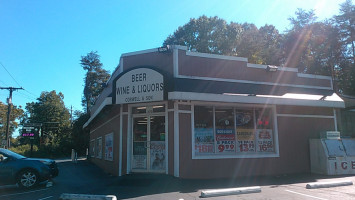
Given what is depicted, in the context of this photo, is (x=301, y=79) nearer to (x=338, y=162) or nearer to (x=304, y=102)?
(x=304, y=102)

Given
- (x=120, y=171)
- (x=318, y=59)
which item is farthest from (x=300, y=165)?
(x=318, y=59)

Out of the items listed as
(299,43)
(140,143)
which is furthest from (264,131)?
(299,43)

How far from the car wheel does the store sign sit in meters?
3.98

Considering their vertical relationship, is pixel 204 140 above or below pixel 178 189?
above

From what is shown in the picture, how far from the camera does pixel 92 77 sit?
57.2 metres

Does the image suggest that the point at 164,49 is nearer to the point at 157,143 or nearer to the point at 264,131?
the point at 157,143

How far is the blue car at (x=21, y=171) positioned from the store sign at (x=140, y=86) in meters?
3.72

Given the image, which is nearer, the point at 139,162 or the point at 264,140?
the point at 139,162

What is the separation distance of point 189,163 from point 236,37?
95.3ft

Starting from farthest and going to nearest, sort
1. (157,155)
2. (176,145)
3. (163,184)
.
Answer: (157,155) → (176,145) → (163,184)

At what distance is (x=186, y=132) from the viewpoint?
10625 millimetres

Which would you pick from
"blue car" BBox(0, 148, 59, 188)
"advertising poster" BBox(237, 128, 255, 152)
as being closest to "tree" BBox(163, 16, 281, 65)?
"advertising poster" BBox(237, 128, 255, 152)

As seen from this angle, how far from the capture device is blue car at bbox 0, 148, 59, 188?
9.52m

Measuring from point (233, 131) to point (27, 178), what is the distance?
8.03 meters
